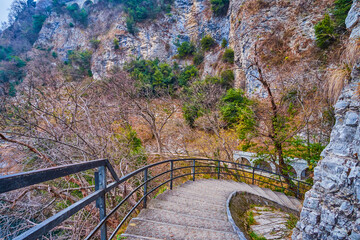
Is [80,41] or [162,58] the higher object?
[80,41]

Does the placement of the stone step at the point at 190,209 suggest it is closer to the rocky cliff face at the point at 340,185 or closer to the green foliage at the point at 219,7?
the rocky cliff face at the point at 340,185

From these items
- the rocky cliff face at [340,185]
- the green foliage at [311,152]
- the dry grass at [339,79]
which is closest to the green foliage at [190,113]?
the green foliage at [311,152]

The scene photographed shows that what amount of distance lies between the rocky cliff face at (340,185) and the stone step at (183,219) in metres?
1.68

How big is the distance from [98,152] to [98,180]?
11.9 ft

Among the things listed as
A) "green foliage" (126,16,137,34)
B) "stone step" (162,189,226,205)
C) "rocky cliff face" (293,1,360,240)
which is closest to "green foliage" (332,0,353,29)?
"rocky cliff face" (293,1,360,240)

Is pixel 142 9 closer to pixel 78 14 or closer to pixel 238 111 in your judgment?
pixel 78 14

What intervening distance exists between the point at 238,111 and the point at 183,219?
7.96 meters

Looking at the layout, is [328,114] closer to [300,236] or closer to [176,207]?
[300,236]

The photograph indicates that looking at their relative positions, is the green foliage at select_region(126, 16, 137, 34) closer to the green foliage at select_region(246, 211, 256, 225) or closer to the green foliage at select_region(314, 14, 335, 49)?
the green foliage at select_region(314, 14, 335, 49)

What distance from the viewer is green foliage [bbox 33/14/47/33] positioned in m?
36.7

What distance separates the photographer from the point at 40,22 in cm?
3706

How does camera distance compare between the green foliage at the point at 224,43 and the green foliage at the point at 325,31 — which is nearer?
the green foliage at the point at 325,31

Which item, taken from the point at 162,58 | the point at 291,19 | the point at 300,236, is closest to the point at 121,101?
the point at 300,236

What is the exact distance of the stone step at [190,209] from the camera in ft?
9.29
